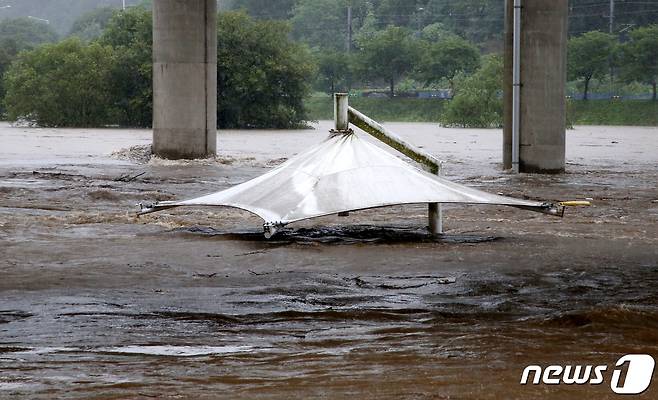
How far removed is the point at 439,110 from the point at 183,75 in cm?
6284

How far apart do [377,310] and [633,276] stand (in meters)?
3.87

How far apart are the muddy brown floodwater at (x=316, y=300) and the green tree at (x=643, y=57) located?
72667 mm

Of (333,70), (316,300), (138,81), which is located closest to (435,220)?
(316,300)

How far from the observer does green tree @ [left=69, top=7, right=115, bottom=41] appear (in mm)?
174875

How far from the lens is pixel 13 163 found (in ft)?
117

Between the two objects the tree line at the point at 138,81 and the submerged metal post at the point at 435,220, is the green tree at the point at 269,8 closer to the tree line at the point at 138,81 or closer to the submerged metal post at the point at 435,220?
the tree line at the point at 138,81

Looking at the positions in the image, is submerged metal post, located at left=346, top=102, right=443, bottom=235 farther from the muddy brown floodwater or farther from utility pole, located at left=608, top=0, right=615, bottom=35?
utility pole, located at left=608, top=0, right=615, bottom=35

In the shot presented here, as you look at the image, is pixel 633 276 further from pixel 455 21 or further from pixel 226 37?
pixel 455 21

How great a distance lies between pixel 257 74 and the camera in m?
A: 68.6

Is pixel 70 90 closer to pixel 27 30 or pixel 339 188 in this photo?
pixel 339 188

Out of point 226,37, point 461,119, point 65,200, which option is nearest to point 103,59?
point 226,37

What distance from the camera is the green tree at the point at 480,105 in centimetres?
7806

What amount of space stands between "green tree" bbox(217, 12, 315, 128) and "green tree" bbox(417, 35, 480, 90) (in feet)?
117

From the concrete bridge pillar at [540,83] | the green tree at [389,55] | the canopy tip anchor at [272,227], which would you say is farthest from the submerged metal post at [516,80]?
the green tree at [389,55]
